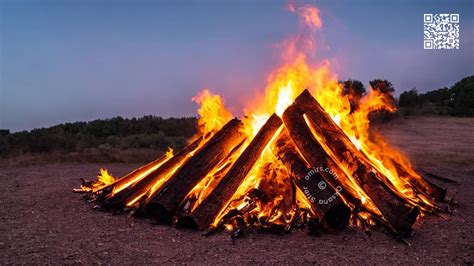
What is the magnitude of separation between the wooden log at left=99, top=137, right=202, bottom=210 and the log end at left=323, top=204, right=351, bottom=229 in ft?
9.20

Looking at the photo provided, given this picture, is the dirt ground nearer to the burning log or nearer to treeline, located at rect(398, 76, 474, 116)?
the burning log

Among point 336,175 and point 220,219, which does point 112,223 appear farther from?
point 336,175

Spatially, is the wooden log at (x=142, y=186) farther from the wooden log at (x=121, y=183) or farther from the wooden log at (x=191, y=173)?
the wooden log at (x=191, y=173)

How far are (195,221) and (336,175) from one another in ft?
6.93

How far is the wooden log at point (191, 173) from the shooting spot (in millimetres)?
6199

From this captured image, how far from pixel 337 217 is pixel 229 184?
156 cm

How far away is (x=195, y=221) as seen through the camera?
229 inches

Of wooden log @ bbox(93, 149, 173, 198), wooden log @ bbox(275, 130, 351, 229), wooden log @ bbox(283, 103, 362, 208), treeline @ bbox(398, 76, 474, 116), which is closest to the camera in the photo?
wooden log @ bbox(275, 130, 351, 229)

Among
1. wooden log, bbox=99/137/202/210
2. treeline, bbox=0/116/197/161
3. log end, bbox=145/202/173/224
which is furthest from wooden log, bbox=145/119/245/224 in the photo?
treeline, bbox=0/116/197/161

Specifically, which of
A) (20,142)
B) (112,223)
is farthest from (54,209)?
(20,142)

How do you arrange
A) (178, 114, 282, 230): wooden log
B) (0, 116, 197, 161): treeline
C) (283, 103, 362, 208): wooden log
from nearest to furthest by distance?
(178, 114, 282, 230): wooden log → (283, 103, 362, 208): wooden log → (0, 116, 197, 161): treeline

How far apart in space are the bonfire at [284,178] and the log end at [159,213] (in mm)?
14

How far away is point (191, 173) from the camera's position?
662 cm

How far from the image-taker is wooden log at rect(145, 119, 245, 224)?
6.20 meters
